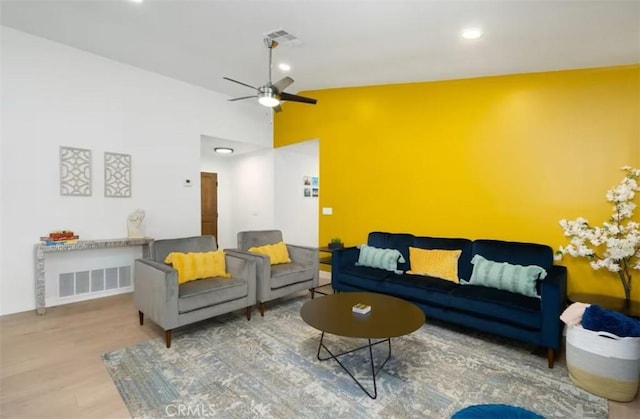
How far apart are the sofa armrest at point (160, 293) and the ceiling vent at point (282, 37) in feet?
A: 8.42

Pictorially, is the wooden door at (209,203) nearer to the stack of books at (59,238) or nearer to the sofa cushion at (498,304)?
the stack of books at (59,238)

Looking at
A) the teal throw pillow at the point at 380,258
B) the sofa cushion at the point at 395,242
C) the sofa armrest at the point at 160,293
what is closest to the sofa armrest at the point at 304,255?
the teal throw pillow at the point at 380,258

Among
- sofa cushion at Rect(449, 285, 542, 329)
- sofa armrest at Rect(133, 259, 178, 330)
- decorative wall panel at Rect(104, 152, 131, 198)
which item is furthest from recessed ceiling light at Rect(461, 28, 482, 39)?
decorative wall panel at Rect(104, 152, 131, 198)

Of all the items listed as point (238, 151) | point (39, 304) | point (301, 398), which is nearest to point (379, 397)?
point (301, 398)

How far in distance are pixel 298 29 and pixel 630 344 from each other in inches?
145

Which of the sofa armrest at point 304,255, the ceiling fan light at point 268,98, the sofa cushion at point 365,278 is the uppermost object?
the ceiling fan light at point 268,98

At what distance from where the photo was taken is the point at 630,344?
2.04 m

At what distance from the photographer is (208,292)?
3.02m

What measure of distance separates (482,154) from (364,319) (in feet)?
8.47

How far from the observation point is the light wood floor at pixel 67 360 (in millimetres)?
1986

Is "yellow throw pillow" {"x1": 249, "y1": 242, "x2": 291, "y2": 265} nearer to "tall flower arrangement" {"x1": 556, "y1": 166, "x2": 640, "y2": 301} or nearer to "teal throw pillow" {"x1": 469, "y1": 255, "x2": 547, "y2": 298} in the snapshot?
"teal throw pillow" {"x1": 469, "y1": 255, "x2": 547, "y2": 298}

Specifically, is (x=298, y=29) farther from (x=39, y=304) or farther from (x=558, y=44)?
(x=39, y=304)

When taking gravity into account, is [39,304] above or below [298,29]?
below

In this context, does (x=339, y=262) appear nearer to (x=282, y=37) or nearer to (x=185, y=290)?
(x=185, y=290)
